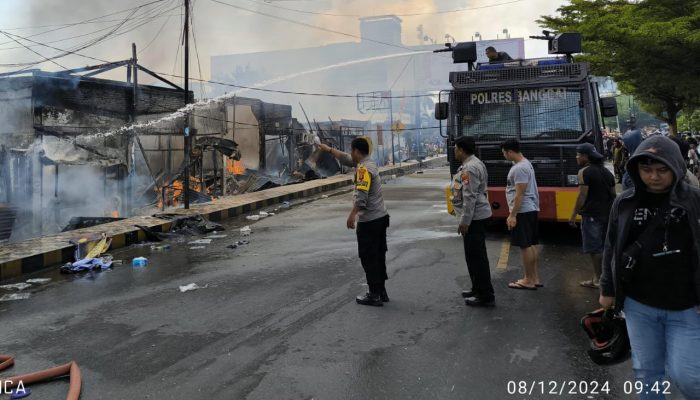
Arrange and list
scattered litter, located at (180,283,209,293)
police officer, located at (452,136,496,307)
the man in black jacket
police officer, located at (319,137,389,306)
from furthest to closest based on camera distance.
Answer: scattered litter, located at (180,283,209,293)
police officer, located at (319,137,389,306)
police officer, located at (452,136,496,307)
the man in black jacket

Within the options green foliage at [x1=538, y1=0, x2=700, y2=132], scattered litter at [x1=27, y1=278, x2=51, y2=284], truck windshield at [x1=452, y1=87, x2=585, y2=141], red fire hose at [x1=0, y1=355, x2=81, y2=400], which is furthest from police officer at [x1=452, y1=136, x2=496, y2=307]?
green foliage at [x1=538, y1=0, x2=700, y2=132]

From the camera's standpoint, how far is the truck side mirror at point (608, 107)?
24.3 ft

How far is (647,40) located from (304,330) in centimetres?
1207

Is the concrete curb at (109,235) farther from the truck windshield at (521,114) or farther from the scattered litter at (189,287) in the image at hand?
the truck windshield at (521,114)

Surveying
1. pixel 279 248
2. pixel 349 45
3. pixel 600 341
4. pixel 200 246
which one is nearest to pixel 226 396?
pixel 600 341

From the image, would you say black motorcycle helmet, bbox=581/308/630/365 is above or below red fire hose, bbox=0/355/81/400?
above

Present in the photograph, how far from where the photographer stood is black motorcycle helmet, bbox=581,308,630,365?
2.30 metres

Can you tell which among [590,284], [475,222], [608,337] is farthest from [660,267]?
[590,284]

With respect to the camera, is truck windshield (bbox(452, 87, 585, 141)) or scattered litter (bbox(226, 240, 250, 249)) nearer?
truck windshield (bbox(452, 87, 585, 141))

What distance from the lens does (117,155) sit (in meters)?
13.7

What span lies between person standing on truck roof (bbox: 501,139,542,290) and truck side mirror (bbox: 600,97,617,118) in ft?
10.8

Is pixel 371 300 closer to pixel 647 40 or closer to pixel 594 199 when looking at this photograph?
pixel 594 199
